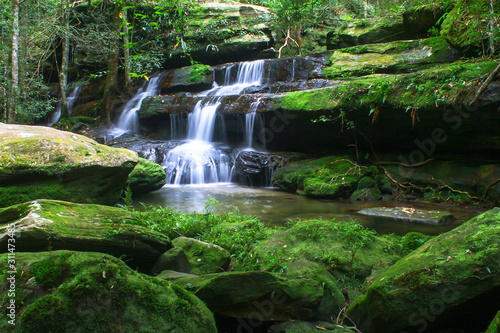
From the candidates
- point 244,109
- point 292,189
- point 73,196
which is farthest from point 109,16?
point 73,196

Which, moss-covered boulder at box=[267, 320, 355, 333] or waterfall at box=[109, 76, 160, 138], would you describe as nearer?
moss-covered boulder at box=[267, 320, 355, 333]

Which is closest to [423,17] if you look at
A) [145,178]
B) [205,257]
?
[145,178]

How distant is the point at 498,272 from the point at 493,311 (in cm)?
31

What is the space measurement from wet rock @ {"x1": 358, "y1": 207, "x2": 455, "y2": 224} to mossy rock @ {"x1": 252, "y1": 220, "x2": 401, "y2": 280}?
2482mm

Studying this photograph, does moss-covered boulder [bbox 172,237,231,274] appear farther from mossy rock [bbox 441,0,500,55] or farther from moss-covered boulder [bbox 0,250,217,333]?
mossy rock [bbox 441,0,500,55]

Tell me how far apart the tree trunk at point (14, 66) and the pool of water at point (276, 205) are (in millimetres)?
6457

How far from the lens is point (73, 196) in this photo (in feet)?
16.6

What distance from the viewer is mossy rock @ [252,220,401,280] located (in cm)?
336

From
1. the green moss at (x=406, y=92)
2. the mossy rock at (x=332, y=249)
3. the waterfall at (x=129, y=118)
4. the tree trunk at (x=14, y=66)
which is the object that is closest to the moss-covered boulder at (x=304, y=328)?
the mossy rock at (x=332, y=249)

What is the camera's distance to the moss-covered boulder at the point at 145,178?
28.2 ft

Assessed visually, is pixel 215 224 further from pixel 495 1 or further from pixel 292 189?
pixel 495 1

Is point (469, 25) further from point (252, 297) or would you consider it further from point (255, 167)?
point (252, 297)

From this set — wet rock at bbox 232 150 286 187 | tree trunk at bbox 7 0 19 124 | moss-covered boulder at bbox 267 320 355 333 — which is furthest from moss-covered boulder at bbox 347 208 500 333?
tree trunk at bbox 7 0 19 124

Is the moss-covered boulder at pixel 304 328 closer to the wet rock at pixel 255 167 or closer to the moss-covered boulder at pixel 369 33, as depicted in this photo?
the wet rock at pixel 255 167
